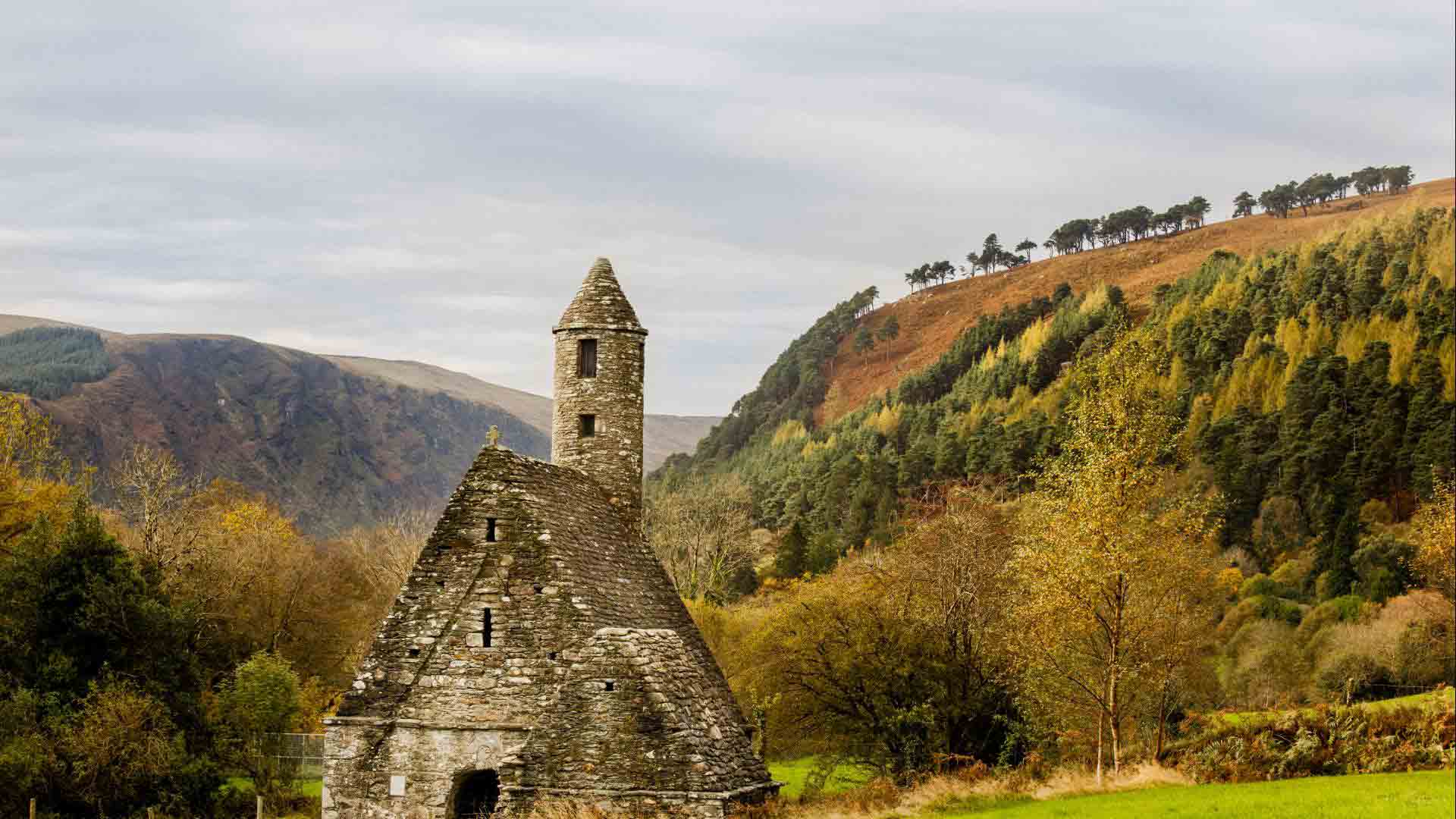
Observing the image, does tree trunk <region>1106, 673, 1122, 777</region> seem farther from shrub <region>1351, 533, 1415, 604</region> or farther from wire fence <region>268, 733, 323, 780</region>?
shrub <region>1351, 533, 1415, 604</region>

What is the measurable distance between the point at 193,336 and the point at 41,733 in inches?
6622

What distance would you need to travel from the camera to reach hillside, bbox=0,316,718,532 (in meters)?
142

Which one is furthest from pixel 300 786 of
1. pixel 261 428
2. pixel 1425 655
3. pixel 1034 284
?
pixel 1034 284

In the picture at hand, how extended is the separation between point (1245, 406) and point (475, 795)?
233 ft

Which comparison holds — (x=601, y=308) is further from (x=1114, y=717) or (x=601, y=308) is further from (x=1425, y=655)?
(x=1425, y=655)

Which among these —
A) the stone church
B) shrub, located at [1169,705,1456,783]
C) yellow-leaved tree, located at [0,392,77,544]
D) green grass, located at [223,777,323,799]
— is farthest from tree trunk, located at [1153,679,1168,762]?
yellow-leaved tree, located at [0,392,77,544]

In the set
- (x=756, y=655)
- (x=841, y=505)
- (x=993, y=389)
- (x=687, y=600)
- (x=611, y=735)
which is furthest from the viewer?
(x=993, y=389)

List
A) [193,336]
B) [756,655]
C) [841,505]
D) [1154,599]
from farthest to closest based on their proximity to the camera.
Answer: [193,336] → [841,505] → [756,655] → [1154,599]

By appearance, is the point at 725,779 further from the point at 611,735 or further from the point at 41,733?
the point at 41,733

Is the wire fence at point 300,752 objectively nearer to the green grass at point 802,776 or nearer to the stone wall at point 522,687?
the green grass at point 802,776

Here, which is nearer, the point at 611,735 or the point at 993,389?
the point at 611,735

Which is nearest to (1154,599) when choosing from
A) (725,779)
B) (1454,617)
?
(725,779)

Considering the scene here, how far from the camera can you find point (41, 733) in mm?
30578

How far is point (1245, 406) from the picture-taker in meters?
84.0
